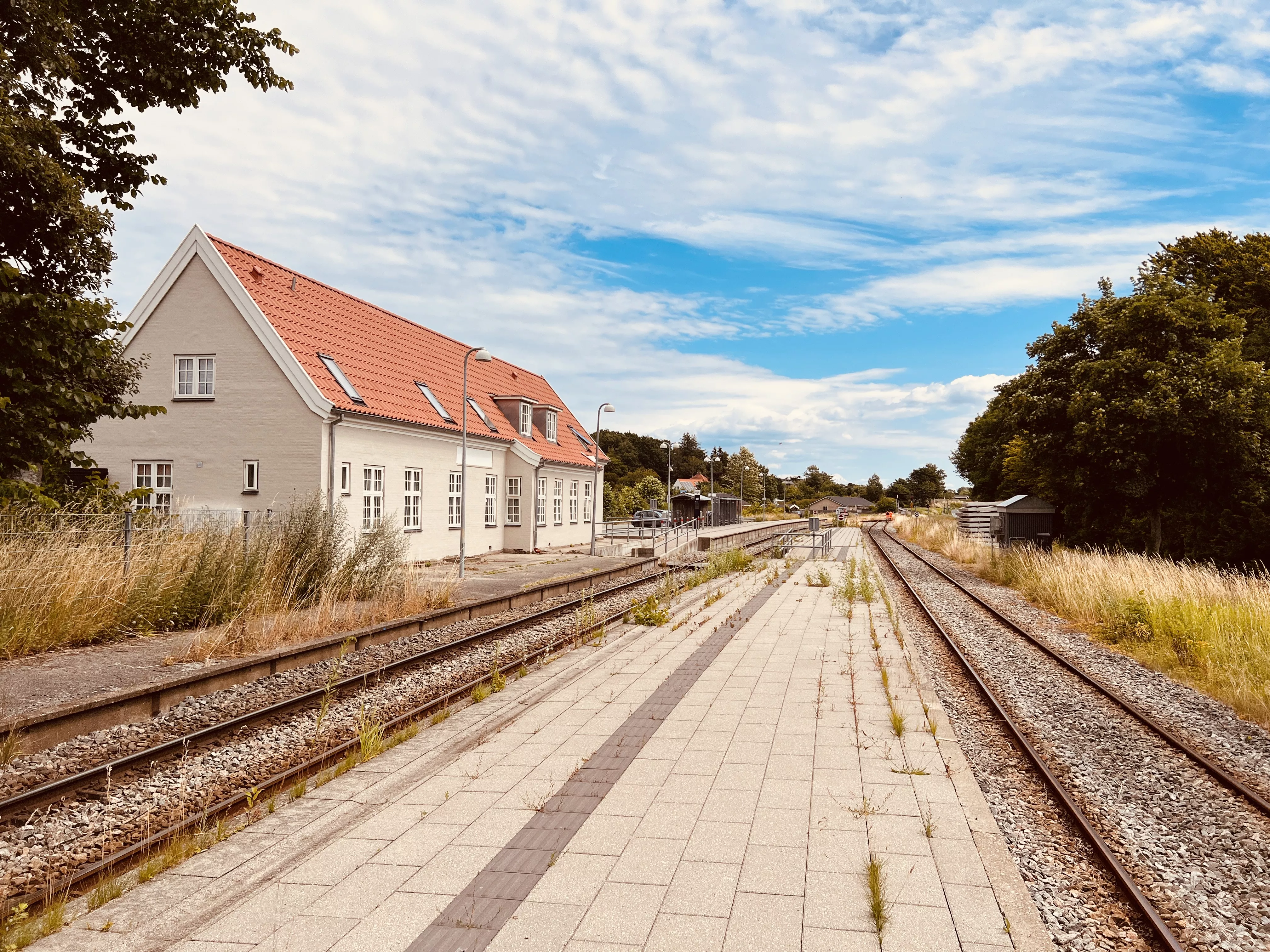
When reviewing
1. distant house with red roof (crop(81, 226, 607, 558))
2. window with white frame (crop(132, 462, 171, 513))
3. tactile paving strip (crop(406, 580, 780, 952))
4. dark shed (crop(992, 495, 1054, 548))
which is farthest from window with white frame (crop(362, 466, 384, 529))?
dark shed (crop(992, 495, 1054, 548))

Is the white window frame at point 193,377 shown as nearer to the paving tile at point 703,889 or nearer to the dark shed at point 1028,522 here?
the paving tile at point 703,889

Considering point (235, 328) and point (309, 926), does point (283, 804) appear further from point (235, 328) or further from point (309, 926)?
point (235, 328)

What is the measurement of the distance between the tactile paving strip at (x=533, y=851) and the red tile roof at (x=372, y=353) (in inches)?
639

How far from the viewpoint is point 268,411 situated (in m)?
20.9

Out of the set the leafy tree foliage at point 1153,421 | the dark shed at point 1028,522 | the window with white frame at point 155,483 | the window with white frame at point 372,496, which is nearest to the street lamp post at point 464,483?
the window with white frame at point 372,496

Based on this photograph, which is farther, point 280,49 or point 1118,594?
point 1118,594

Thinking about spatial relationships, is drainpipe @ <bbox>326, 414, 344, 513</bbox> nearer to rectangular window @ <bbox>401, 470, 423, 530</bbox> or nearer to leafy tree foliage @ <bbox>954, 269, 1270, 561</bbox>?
rectangular window @ <bbox>401, 470, 423, 530</bbox>

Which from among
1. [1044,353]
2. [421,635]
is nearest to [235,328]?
[421,635]

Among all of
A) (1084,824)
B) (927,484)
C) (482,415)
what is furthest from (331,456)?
(927,484)

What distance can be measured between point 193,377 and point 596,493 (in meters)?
19.1

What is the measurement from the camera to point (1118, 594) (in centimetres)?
1525

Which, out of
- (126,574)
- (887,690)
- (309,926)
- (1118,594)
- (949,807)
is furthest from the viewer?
(1118,594)

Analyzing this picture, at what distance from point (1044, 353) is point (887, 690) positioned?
19.9 meters

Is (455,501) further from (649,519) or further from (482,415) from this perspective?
(649,519)
